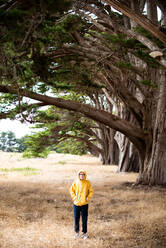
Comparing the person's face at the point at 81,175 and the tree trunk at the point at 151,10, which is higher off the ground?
the tree trunk at the point at 151,10

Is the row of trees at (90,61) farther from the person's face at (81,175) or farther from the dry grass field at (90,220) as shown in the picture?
the dry grass field at (90,220)

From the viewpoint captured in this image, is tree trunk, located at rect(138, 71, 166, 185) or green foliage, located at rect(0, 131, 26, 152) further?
green foliage, located at rect(0, 131, 26, 152)

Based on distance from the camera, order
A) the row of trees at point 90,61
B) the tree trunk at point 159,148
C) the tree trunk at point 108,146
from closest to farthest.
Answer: the row of trees at point 90,61
the tree trunk at point 159,148
the tree trunk at point 108,146

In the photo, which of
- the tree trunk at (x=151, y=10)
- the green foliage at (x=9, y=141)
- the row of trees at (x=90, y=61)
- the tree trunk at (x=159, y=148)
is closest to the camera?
the row of trees at (x=90, y=61)

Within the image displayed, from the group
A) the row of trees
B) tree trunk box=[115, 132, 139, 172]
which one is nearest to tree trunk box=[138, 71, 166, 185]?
the row of trees

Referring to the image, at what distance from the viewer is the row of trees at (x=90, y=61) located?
4.48 metres

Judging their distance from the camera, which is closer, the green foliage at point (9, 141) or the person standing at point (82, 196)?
the person standing at point (82, 196)

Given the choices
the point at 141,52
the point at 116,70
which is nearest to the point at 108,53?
the point at 141,52

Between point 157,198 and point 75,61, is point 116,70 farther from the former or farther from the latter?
point 157,198

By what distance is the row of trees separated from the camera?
4484 mm

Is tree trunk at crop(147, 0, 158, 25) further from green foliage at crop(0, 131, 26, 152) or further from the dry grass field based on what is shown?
green foliage at crop(0, 131, 26, 152)

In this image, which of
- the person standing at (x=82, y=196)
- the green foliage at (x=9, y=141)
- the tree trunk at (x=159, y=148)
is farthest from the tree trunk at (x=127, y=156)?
the green foliage at (x=9, y=141)

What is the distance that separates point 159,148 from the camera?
34.9 feet

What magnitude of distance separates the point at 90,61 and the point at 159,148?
4.52m
